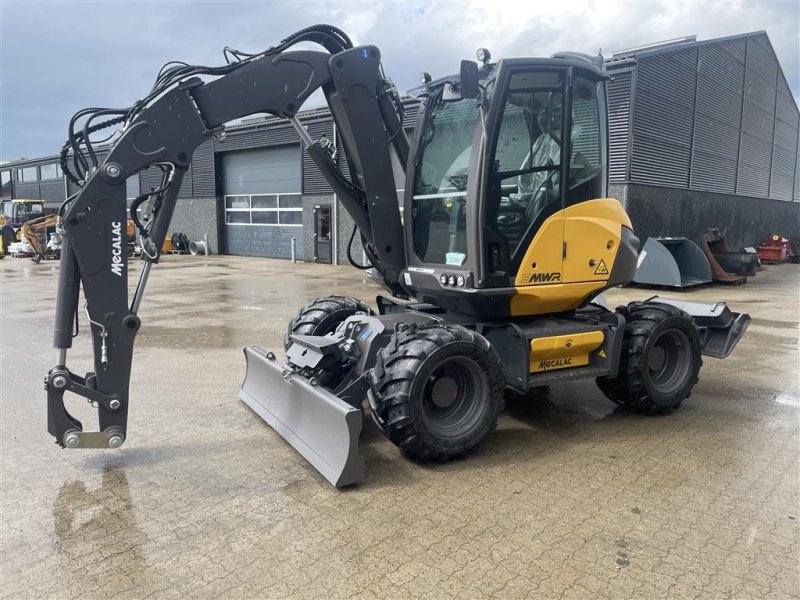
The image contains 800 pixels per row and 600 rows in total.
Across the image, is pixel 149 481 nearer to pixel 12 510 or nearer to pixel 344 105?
pixel 12 510

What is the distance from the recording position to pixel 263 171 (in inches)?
998

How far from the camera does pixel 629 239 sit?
5.39 m

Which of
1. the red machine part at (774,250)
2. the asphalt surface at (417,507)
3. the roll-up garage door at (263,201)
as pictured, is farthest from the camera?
the roll-up garage door at (263,201)

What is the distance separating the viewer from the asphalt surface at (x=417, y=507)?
2.96 meters

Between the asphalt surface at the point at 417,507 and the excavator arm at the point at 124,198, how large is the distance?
25.4 inches

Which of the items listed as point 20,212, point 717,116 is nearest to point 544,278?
point 717,116

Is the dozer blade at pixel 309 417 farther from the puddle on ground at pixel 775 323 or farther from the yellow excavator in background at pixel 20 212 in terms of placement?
the yellow excavator in background at pixel 20 212

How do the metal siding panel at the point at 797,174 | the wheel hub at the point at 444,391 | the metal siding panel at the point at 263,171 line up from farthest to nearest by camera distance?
the metal siding panel at the point at 797,174
the metal siding panel at the point at 263,171
the wheel hub at the point at 444,391

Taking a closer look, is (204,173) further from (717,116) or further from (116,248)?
(116,248)

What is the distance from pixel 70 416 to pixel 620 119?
14718 millimetres

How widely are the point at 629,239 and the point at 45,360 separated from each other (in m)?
6.96

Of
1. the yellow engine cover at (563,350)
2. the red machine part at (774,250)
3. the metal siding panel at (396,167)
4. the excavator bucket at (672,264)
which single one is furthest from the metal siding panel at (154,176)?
the red machine part at (774,250)

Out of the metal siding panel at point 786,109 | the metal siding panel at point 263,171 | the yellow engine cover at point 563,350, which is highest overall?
the metal siding panel at point 786,109

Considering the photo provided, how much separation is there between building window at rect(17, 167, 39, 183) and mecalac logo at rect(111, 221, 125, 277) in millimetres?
47210
